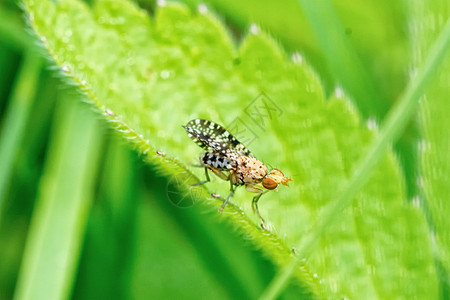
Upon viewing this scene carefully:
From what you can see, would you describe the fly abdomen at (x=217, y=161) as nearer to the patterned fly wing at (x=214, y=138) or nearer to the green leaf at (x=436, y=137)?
the patterned fly wing at (x=214, y=138)

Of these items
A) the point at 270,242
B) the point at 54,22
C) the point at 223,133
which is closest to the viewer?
the point at 270,242

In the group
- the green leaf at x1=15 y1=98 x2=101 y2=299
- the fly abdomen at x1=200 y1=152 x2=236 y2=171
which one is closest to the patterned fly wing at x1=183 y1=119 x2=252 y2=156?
the fly abdomen at x1=200 y1=152 x2=236 y2=171

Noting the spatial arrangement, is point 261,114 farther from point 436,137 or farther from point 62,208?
point 62,208

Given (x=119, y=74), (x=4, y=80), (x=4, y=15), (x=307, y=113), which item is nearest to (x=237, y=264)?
(x=307, y=113)

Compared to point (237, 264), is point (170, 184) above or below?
above

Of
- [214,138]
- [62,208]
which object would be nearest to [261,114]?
[214,138]

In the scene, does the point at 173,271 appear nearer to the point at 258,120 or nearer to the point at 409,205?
the point at 258,120

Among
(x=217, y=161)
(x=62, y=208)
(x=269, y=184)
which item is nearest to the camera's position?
(x=269, y=184)

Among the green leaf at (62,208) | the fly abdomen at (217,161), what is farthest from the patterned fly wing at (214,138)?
the green leaf at (62,208)
